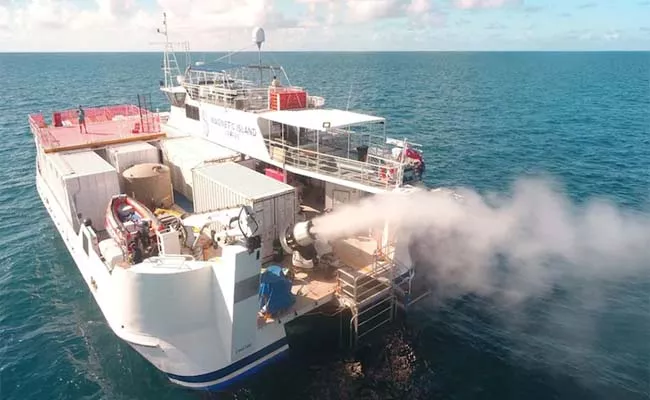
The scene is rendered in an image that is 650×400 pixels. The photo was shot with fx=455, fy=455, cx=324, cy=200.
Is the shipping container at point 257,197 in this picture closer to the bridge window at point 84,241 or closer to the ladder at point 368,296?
the ladder at point 368,296

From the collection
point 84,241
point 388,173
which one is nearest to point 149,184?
point 84,241

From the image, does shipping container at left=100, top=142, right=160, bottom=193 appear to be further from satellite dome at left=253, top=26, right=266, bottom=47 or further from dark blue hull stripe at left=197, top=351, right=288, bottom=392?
dark blue hull stripe at left=197, top=351, right=288, bottom=392

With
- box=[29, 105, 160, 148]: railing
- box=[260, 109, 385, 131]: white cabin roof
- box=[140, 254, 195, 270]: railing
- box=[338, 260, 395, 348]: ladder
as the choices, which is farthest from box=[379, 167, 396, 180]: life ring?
box=[29, 105, 160, 148]: railing

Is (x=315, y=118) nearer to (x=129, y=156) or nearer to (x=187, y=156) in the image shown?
(x=187, y=156)

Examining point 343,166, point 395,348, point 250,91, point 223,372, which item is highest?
point 250,91

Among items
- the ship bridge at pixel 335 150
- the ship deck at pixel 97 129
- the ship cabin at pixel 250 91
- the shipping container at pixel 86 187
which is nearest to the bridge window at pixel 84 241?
the shipping container at pixel 86 187

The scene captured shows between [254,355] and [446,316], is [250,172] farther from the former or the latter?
[446,316]
